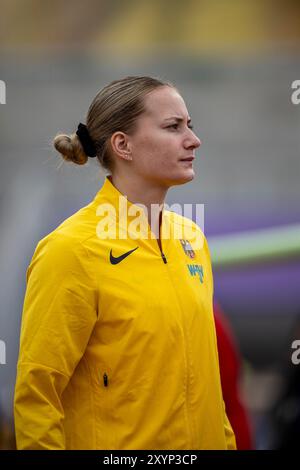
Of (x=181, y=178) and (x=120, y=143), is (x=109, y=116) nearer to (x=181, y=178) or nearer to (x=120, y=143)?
(x=120, y=143)

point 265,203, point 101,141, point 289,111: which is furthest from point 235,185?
point 101,141

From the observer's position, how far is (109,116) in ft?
5.99

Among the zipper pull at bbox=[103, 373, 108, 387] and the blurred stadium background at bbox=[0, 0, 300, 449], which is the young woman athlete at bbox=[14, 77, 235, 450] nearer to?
the zipper pull at bbox=[103, 373, 108, 387]

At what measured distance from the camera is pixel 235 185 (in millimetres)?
5430

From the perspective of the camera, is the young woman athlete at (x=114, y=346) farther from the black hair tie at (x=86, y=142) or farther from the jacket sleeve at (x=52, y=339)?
the black hair tie at (x=86, y=142)

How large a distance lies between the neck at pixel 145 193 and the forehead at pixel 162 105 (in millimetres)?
163

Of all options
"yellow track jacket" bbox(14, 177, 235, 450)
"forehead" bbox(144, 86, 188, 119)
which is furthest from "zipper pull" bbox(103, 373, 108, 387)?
"forehead" bbox(144, 86, 188, 119)

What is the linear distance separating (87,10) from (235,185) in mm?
1776

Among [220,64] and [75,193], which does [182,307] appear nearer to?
[75,193]

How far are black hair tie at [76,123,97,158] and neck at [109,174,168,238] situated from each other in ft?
0.37

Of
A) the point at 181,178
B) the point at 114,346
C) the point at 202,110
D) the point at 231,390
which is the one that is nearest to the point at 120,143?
the point at 181,178

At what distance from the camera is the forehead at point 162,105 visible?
179 centimetres

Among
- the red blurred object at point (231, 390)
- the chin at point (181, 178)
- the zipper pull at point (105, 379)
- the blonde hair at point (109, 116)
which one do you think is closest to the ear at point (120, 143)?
the blonde hair at point (109, 116)

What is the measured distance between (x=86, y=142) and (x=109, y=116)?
9cm
